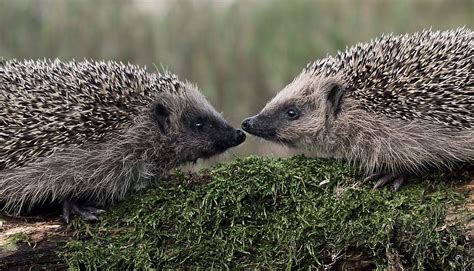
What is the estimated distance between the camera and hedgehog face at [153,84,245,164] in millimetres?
6656

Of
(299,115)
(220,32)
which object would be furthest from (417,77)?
(220,32)

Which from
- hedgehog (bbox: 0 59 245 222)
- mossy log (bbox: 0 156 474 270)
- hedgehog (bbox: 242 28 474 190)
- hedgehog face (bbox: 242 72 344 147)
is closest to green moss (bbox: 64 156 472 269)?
mossy log (bbox: 0 156 474 270)

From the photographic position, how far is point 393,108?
607cm

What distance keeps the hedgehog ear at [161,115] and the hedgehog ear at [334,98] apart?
1480 mm

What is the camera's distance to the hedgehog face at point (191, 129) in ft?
21.8

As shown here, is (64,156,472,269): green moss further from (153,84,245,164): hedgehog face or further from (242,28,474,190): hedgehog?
(153,84,245,164): hedgehog face

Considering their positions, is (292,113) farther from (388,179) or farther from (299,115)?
(388,179)

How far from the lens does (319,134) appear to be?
664cm

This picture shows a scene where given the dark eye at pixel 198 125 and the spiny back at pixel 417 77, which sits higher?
the dark eye at pixel 198 125

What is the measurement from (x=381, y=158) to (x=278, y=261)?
1382mm

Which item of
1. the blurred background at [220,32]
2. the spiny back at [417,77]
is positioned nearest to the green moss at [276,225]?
the spiny back at [417,77]

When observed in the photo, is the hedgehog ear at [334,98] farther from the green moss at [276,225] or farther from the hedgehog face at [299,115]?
the green moss at [276,225]

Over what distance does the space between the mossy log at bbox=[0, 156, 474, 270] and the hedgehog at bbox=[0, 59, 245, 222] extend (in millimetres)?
301

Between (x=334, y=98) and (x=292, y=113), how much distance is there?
20.7 inches
